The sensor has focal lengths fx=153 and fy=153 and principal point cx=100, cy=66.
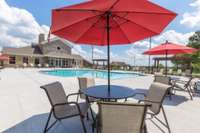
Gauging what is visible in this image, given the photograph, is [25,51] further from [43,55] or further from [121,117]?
[121,117]

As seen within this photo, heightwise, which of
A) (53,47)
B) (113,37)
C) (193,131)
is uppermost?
(53,47)

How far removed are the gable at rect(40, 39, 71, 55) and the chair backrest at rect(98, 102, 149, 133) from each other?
96.1 ft

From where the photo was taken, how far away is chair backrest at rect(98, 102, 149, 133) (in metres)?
1.80

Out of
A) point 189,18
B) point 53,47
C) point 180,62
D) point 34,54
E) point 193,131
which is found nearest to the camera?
point 193,131

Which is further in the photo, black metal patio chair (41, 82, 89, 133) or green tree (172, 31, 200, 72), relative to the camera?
green tree (172, 31, 200, 72)

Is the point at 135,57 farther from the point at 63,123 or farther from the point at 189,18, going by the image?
the point at 63,123

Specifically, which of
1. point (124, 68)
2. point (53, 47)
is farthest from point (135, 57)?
point (53, 47)

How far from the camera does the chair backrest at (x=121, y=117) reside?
5.92 ft

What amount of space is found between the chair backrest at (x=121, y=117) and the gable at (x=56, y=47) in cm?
2930

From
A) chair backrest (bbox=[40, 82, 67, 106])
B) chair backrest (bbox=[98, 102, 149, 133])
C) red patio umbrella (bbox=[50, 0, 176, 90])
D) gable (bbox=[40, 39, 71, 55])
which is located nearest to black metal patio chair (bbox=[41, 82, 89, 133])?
chair backrest (bbox=[40, 82, 67, 106])

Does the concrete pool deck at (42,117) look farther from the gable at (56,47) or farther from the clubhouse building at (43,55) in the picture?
the gable at (56,47)

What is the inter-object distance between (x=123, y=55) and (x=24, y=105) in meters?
26.0

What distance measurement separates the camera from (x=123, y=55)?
2944 cm

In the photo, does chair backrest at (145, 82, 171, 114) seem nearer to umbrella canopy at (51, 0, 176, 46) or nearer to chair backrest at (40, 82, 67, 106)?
umbrella canopy at (51, 0, 176, 46)
